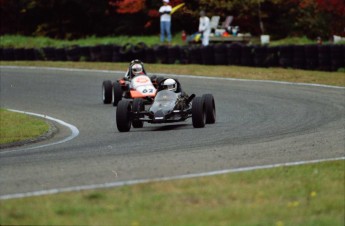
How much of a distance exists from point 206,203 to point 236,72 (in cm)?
2214

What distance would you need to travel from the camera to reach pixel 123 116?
1789cm

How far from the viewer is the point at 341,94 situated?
24094mm

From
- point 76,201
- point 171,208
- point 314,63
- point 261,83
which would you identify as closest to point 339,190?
point 171,208

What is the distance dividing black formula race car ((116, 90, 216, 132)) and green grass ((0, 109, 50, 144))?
175 cm

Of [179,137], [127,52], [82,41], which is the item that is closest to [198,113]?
[179,137]

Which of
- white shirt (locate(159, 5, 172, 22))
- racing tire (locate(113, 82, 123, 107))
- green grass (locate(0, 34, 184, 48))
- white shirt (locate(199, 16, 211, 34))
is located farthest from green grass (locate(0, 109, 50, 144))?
green grass (locate(0, 34, 184, 48))

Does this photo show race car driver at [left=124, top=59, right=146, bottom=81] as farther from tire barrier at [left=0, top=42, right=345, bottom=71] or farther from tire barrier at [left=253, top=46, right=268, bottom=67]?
tire barrier at [left=253, top=46, right=268, bottom=67]

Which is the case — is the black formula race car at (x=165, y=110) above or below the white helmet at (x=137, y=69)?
below

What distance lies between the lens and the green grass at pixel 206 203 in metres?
8.31

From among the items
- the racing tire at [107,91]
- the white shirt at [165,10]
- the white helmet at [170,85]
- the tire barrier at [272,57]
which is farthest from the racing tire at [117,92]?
the white shirt at [165,10]

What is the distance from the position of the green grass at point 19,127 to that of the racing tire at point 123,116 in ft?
5.36

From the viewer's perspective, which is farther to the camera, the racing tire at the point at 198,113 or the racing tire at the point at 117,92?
the racing tire at the point at 117,92

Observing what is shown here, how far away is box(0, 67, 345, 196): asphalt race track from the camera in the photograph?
11.4 metres

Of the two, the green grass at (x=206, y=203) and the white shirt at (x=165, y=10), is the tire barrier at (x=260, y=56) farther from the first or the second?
the green grass at (x=206, y=203)
